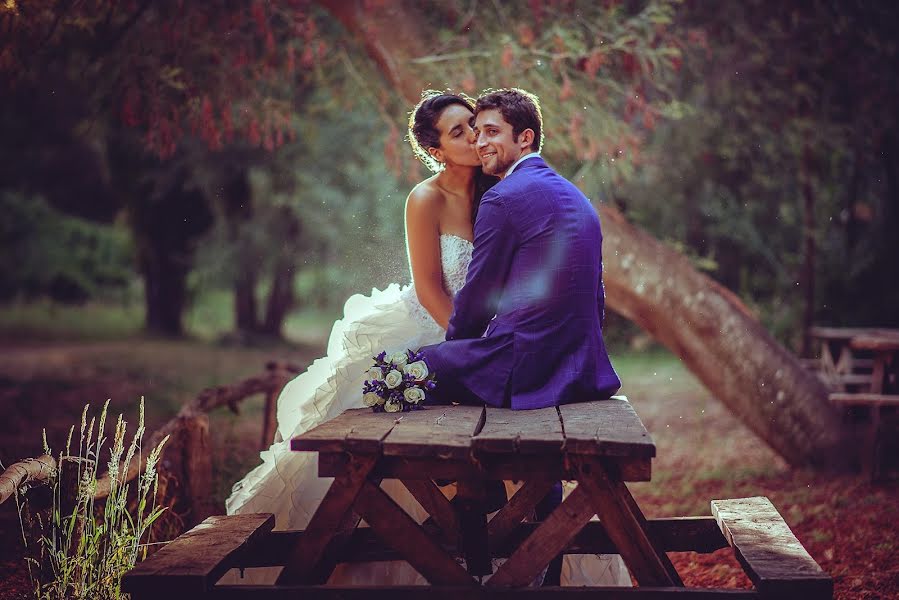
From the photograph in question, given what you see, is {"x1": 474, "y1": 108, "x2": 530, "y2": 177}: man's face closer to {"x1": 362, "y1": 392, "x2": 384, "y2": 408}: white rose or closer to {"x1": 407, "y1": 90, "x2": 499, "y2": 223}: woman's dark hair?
{"x1": 407, "y1": 90, "x2": 499, "y2": 223}: woman's dark hair

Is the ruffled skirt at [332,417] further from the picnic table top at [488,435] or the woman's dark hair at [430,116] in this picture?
the picnic table top at [488,435]

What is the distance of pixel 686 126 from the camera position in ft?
33.6

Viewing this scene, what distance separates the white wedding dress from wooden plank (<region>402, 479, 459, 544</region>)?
545mm

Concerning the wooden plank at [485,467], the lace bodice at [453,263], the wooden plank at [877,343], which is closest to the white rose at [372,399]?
the wooden plank at [485,467]

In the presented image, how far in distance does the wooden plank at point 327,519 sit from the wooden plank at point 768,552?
134 centimetres

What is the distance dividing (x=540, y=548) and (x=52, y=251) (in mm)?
19531

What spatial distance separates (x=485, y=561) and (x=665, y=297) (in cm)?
414

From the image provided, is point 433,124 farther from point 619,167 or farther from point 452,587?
point 619,167

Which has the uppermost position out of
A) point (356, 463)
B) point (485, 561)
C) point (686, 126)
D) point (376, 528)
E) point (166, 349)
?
point (686, 126)

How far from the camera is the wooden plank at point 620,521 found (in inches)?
110

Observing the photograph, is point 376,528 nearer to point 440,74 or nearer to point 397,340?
point 397,340

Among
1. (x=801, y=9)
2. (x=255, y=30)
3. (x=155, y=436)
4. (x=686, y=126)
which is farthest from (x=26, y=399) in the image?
(x=801, y=9)

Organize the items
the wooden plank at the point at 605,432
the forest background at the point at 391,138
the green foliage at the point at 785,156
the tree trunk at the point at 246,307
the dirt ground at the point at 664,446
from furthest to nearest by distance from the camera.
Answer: the tree trunk at the point at 246,307 → the green foliage at the point at 785,156 → the forest background at the point at 391,138 → the dirt ground at the point at 664,446 → the wooden plank at the point at 605,432

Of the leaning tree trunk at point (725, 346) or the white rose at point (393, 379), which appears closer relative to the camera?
the white rose at point (393, 379)
